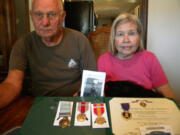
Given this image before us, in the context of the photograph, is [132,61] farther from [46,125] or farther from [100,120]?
[46,125]

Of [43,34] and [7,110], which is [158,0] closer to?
[43,34]

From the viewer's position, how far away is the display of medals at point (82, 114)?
46 cm

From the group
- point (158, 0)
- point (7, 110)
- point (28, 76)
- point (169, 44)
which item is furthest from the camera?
point (169, 44)

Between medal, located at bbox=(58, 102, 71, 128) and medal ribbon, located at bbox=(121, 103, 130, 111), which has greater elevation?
medal ribbon, located at bbox=(121, 103, 130, 111)

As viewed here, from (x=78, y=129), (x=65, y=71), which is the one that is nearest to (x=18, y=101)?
(x=65, y=71)

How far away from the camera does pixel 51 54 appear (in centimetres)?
111

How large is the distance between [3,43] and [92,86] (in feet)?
4.37

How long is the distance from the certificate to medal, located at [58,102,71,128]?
0.14 meters

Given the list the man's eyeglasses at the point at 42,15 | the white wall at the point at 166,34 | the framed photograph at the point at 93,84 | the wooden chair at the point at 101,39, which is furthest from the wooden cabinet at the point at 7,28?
the white wall at the point at 166,34

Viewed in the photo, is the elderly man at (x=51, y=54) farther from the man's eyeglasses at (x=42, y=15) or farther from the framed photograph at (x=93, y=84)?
the framed photograph at (x=93, y=84)

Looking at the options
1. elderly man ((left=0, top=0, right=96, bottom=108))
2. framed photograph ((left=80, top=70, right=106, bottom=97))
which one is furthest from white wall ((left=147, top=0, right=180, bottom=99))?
framed photograph ((left=80, top=70, right=106, bottom=97))

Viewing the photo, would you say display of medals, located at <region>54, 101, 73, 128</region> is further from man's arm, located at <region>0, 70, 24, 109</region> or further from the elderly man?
the elderly man

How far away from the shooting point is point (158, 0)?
179 cm

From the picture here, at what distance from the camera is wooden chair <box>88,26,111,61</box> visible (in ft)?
5.40
